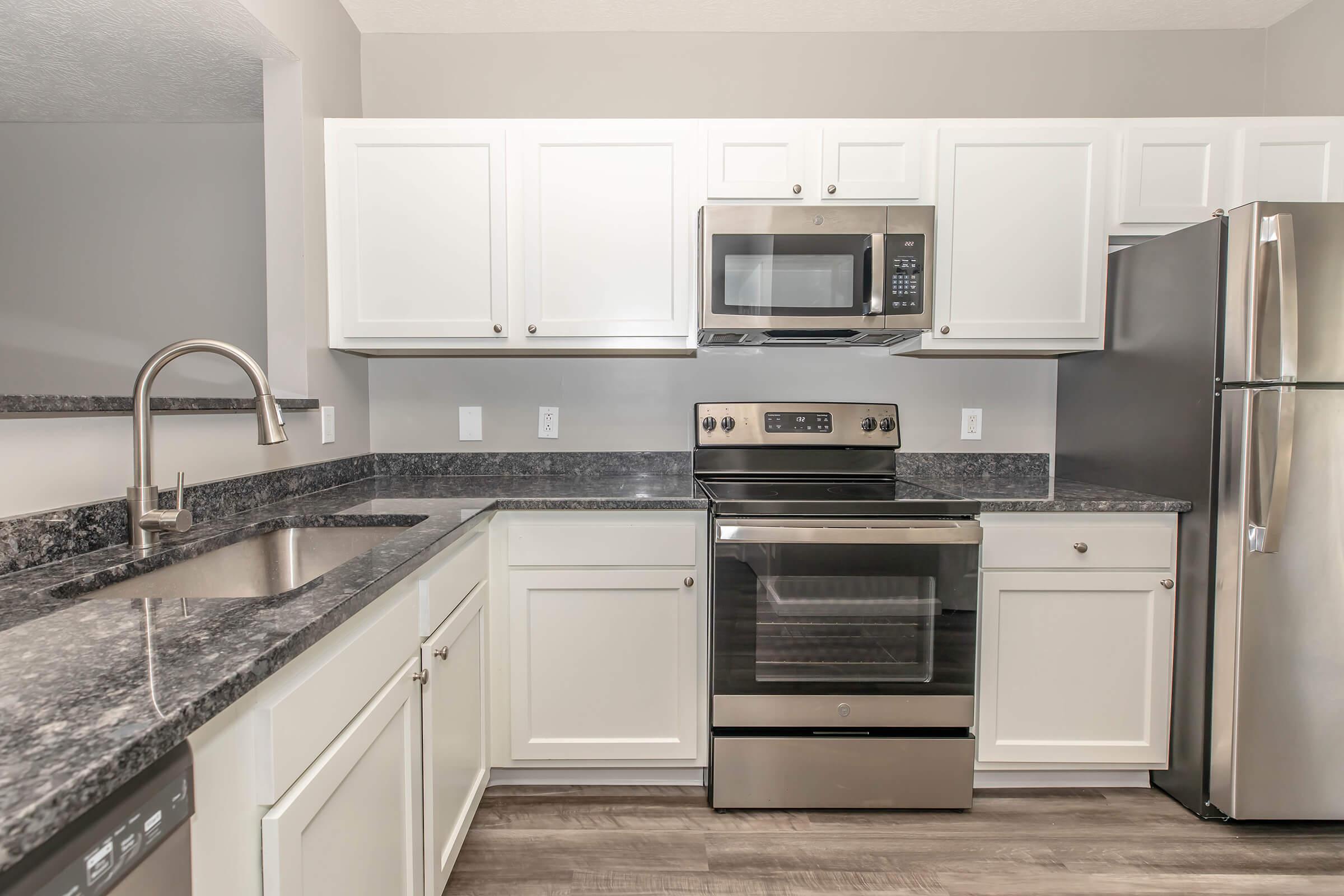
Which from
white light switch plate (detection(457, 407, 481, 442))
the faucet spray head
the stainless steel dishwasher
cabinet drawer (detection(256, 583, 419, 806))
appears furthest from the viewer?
white light switch plate (detection(457, 407, 481, 442))

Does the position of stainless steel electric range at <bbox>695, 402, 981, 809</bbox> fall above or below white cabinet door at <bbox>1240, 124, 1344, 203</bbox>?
below

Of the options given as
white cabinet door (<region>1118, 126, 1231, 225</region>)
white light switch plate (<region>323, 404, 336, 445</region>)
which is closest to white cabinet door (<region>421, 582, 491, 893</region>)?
white light switch plate (<region>323, 404, 336, 445</region>)

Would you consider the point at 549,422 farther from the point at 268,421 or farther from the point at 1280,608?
the point at 1280,608

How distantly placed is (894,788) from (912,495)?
803 millimetres

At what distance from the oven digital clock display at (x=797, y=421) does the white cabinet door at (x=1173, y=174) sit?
1.11m

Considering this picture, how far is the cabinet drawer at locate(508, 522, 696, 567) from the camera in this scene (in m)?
1.84

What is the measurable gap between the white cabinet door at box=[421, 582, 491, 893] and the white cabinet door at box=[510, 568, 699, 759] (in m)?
0.13

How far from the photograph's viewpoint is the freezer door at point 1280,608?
5.37 feet

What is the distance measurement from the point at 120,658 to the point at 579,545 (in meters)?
1.19

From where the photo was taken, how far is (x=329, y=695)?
879 mm

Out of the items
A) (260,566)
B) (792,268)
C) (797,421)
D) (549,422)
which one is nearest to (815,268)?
(792,268)

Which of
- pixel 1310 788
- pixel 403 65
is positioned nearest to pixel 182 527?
pixel 403 65

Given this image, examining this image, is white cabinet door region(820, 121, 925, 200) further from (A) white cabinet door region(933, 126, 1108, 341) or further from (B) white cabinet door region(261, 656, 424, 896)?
(B) white cabinet door region(261, 656, 424, 896)

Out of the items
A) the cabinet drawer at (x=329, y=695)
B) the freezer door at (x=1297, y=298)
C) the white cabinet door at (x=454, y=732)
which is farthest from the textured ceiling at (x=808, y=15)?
the cabinet drawer at (x=329, y=695)
